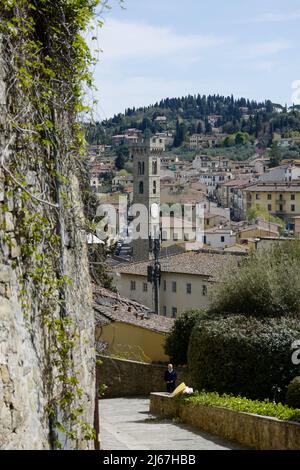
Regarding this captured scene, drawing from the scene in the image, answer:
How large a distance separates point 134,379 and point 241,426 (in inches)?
346

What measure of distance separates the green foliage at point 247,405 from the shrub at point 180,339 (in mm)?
5501

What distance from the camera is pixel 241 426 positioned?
14.2m

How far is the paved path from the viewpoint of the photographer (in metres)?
12.8

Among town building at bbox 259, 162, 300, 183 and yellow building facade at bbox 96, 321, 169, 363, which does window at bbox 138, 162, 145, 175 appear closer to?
town building at bbox 259, 162, 300, 183

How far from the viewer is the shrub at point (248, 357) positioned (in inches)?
718

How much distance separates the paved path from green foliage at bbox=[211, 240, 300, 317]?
144 inches

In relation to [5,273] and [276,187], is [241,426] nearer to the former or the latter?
[5,273]

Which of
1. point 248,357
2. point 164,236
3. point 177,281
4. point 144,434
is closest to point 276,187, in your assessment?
point 164,236

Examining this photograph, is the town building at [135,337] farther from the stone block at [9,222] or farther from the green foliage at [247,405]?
the stone block at [9,222]

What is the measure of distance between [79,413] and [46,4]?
303 centimetres

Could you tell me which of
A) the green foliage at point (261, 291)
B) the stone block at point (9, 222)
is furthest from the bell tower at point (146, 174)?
the stone block at point (9, 222)

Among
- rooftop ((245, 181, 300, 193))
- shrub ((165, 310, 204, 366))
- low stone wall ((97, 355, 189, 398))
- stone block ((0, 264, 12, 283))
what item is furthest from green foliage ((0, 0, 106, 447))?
rooftop ((245, 181, 300, 193))

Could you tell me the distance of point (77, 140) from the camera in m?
6.86
